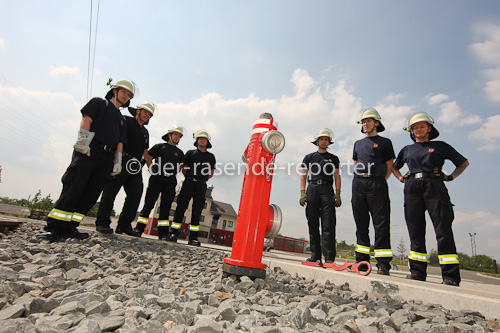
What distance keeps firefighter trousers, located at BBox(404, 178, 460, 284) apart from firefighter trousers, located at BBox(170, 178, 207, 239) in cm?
380

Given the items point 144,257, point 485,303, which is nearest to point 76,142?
point 144,257

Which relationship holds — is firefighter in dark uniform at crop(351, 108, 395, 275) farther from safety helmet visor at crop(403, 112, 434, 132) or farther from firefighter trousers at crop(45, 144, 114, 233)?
firefighter trousers at crop(45, 144, 114, 233)

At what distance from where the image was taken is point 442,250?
288 cm

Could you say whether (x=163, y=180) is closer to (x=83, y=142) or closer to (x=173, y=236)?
(x=173, y=236)

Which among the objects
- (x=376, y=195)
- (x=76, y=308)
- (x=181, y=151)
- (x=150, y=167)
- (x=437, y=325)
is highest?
(x=181, y=151)

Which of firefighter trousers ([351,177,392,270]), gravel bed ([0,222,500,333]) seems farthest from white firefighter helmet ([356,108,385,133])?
gravel bed ([0,222,500,333])

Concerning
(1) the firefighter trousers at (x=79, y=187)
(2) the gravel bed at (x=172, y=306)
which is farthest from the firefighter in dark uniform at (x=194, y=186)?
(2) the gravel bed at (x=172, y=306)

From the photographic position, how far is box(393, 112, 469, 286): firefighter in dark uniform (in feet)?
9.44

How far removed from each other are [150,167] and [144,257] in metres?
2.93

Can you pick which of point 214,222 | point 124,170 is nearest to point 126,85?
point 124,170

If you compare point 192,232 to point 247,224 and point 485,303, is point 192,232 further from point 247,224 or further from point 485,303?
point 485,303

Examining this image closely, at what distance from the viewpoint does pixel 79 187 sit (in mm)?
3279

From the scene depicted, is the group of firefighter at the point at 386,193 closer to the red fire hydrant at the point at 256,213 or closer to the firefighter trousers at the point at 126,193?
the red fire hydrant at the point at 256,213

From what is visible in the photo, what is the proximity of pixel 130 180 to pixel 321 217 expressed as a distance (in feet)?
11.3
